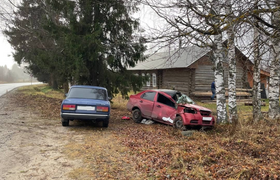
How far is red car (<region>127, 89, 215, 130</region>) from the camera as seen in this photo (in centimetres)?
867

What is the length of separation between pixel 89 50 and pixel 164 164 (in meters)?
9.34

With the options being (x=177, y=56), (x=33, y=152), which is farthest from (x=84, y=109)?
(x=177, y=56)

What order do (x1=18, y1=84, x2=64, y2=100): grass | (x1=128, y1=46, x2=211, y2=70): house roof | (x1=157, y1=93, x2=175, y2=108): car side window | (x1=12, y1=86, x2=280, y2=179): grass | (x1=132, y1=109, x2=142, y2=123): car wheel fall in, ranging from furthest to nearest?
(x1=18, y1=84, x2=64, y2=100): grass < (x1=132, y1=109, x2=142, y2=123): car wheel < (x1=157, y1=93, x2=175, y2=108): car side window < (x1=128, y1=46, x2=211, y2=70): house roof < (x1=12, y1=86, x2=280, y2=179): grass

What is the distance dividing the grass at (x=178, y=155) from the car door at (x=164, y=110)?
134cm

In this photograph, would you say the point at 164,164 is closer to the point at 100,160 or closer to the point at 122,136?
the point at 100,160

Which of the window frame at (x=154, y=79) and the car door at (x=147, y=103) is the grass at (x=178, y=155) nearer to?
the car door at (x=147, y=103)

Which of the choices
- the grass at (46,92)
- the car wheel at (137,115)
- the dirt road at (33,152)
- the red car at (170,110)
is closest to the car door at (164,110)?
the red car at (170,110)

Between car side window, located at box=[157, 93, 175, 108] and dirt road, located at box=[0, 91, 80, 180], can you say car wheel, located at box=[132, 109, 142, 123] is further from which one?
dirt road, located at box=[0, 91, 80, 180]

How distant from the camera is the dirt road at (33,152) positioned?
454 centimetres

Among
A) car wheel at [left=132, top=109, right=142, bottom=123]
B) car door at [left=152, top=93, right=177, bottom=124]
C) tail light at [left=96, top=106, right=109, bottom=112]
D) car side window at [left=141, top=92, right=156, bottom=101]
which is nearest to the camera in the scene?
tail light at [left=96, top=106, right=109, bottom=112]

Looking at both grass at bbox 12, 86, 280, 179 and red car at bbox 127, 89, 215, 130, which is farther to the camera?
red car at bbox 127, 89, 215, 130

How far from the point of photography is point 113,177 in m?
4.52

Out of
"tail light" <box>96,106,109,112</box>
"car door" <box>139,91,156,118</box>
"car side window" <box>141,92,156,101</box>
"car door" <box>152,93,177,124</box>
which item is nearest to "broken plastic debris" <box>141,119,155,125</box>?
"car door" <box>139,91,156,118</box>

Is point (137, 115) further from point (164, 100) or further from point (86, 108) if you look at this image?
point (86, 108)
